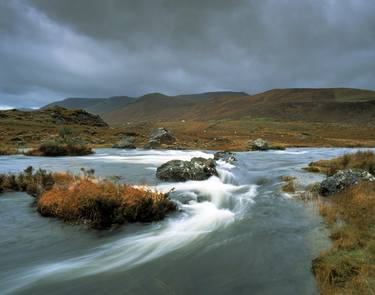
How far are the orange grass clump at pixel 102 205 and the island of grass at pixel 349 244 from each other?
17.5 ft

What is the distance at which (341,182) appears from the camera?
14047 millimetres

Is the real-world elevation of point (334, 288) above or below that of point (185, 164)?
below

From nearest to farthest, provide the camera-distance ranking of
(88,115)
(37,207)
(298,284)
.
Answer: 1. (298,284)
2. (37,207)
3. (88,115)

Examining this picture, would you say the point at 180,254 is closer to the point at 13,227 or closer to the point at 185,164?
the point at 13,227

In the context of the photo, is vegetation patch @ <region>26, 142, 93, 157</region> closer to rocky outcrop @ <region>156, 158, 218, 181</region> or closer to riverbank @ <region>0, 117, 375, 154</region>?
riverbank @ <region>0, 117, 375, 154</region>

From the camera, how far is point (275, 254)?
802 centimetres

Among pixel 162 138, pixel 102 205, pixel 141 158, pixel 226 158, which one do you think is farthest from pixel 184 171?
pixel 162 138

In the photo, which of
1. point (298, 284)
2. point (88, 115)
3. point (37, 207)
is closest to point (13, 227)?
point (37, 207)

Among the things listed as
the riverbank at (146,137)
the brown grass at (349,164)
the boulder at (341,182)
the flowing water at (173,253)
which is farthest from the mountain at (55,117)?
the flowing water at (173,253)

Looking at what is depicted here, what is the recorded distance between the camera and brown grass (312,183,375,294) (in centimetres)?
607

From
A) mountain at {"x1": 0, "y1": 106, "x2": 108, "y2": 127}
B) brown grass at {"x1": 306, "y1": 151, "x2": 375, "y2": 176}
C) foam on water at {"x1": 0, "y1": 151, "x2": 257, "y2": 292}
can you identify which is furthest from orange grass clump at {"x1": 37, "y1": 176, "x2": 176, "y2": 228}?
mountain at {"x1": 0, "y1": 106, "x2": 108, "y2": 127}

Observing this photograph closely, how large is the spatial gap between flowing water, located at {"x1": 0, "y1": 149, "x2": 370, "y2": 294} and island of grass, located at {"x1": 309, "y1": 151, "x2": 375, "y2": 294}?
1.17 feet

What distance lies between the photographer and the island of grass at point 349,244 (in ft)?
20.0

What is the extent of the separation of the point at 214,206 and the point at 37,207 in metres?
6.43
